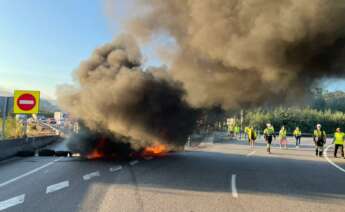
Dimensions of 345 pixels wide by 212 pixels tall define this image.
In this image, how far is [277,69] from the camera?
8.82 metres

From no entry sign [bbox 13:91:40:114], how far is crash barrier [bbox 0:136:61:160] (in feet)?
4.38

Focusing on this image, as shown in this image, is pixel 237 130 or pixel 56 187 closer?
pixel 56 187

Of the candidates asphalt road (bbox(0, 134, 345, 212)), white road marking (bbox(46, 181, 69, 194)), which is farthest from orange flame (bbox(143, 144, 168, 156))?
white road marking (bbox(46, 181, 69, 194))

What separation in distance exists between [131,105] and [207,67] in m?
2.92

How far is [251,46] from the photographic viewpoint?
8.57 m

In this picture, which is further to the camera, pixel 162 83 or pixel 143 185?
pixel 162 83

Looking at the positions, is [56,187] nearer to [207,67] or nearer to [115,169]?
[115,169]

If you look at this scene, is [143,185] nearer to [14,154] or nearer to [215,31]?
[215,31]

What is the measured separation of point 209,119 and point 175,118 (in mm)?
1882

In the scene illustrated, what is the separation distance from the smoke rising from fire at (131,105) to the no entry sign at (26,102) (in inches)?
143

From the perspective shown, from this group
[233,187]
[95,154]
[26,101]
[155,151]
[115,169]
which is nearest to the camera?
[233,187]

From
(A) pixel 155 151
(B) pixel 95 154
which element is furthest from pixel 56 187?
(A) pixel 155 151

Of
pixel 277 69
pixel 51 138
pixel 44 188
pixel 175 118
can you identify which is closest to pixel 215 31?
pixel 277 69

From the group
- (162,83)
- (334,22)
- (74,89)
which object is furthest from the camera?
(74,89)
